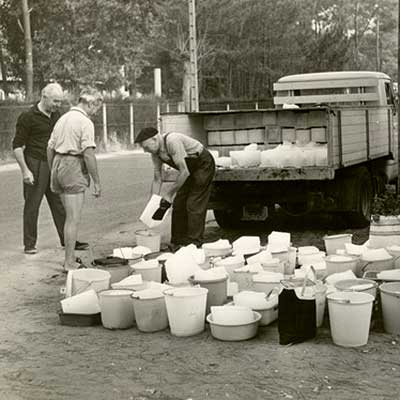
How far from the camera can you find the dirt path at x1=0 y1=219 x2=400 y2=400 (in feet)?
16.8

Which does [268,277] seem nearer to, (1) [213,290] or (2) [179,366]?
(1) [213,290]

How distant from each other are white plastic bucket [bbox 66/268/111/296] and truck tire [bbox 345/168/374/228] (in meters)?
4.83

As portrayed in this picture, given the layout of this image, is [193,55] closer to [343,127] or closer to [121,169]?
[121,169]

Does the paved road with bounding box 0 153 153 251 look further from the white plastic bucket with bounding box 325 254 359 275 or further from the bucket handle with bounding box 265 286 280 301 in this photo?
the bucket handle with bounding box 265 286 280 301

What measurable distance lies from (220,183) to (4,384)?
6025 mm

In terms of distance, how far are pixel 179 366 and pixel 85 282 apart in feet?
A: 5.80

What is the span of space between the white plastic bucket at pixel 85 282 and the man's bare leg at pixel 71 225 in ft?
4.83

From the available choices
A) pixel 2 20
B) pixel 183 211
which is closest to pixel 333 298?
pixel 183 211

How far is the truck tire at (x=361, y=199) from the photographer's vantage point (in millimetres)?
11336

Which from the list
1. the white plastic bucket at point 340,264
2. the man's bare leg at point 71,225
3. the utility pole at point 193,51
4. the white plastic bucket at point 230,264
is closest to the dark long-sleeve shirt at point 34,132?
the man's bare leg at point 71,225

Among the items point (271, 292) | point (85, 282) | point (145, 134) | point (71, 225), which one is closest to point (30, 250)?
point (71, 225)

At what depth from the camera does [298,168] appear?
411 inches

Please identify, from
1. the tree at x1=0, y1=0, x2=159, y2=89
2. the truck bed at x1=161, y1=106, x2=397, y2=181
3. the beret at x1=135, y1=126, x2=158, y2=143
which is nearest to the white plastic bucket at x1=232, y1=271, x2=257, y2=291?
the beret at x1=135, y1=126, x2=158, y2=143

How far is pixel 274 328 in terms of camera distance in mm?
6551
